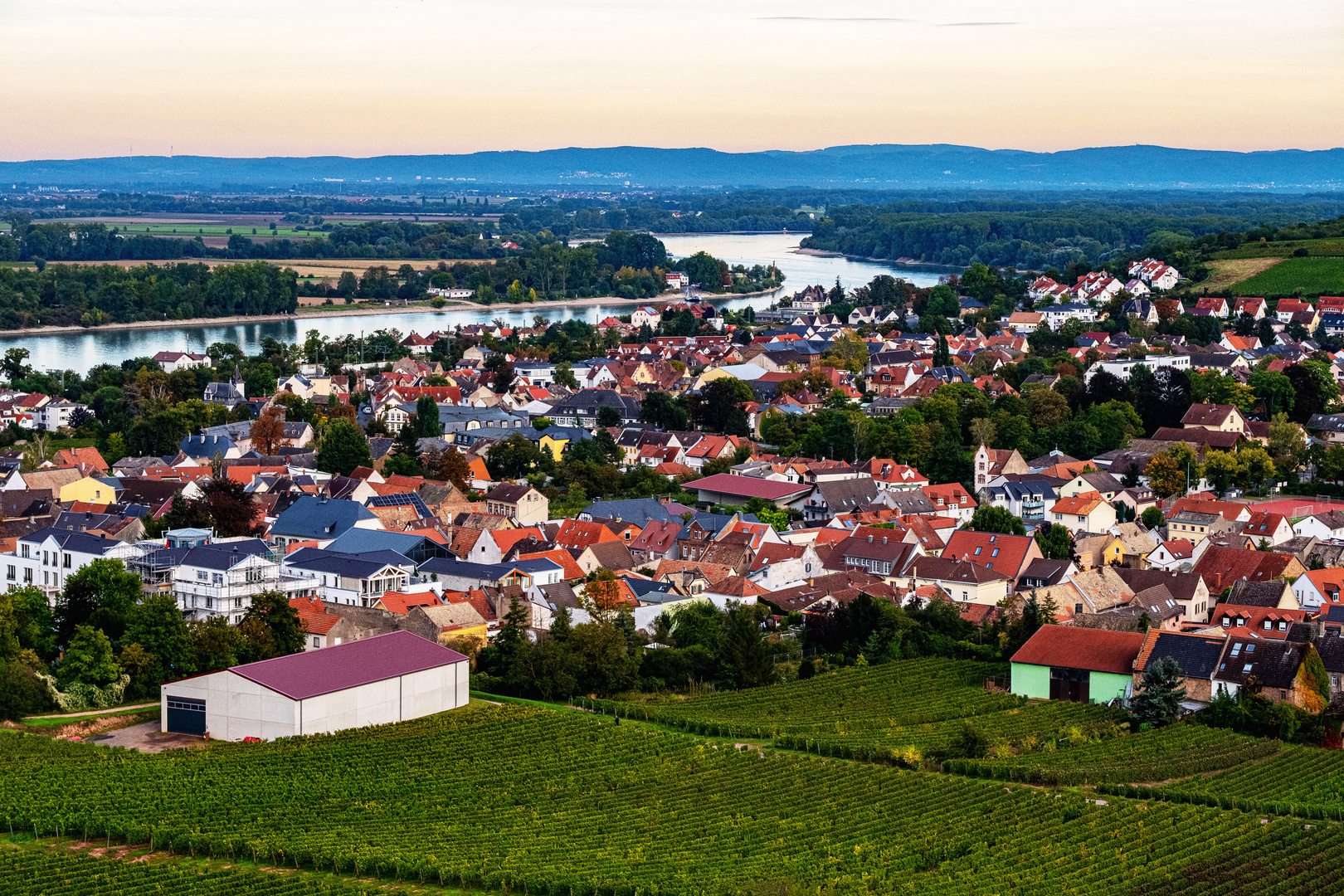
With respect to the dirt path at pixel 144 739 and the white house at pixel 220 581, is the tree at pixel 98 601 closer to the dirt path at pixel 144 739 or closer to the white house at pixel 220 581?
the white house at pixel 220 581

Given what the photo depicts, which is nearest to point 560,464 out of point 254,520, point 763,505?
point 763,505

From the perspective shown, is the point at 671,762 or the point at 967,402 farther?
the point at 967,402

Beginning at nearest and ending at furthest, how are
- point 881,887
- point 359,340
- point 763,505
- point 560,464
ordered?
1. point 881,887
2. point 763,505
3. point 560,464
4. point 359,340

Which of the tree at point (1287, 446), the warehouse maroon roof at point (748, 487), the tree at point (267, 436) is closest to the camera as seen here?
the warehouse maroon roof at point (748, 487)

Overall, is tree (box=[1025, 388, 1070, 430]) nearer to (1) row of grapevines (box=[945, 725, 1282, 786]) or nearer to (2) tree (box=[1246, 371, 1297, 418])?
(2) tree (box=[1246, 371, 1297, 418])

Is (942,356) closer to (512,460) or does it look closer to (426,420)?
(426,420)

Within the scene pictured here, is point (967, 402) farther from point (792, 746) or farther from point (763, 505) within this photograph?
point (792, 746)

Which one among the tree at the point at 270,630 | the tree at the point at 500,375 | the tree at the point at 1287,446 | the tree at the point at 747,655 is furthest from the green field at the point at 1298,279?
the tree at the point at 270,630

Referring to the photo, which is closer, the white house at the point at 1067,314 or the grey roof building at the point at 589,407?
the grey roof building at the point at 589,407
